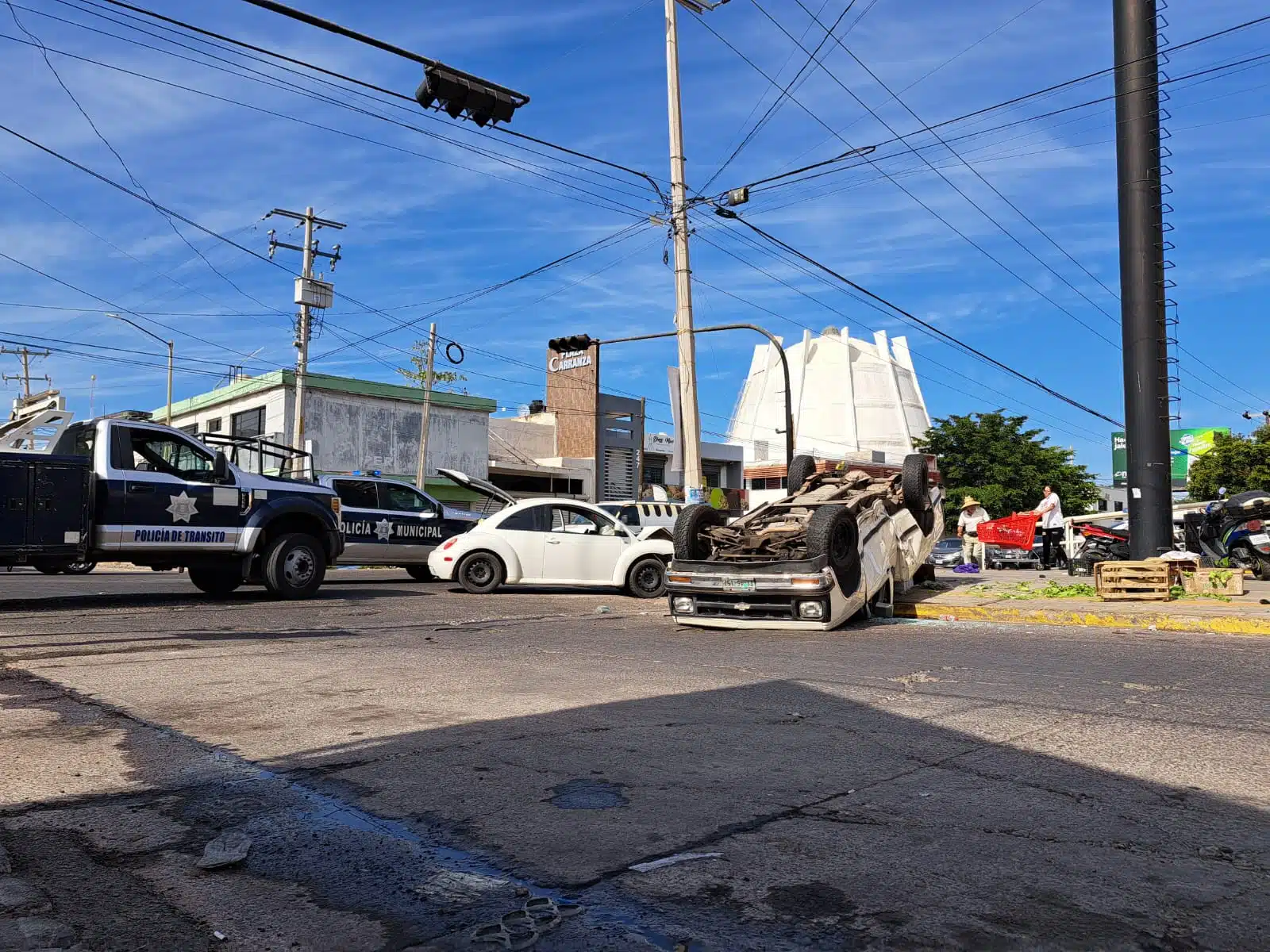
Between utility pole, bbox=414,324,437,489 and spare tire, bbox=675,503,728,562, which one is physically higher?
utility pole, bbox=414,324,437,489

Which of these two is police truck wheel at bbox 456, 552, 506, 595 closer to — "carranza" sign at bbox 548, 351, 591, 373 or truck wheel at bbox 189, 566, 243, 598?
truck wheel at bbox 189, 566, 243, 598

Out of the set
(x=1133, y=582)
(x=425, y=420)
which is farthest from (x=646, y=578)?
(x=425, y=420)

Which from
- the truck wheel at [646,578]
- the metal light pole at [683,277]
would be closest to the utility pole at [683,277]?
the metal light pole at [683,277]

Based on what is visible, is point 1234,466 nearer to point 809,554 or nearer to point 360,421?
→ point 360,421

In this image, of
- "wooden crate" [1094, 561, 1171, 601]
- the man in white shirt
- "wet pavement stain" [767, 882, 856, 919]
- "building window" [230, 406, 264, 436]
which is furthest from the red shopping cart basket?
"building window" [230, 406, 264, 436]

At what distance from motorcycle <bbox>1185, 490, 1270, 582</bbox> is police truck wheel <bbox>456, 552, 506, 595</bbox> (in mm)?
11878

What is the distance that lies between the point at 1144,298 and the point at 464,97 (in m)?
10.2

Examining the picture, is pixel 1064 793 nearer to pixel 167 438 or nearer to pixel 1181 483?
pixel 167 438

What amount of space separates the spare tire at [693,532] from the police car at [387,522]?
25.8ft

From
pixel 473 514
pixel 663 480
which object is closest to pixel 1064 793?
pixel 473 514

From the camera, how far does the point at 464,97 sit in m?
11.4

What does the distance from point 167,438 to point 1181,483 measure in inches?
3485

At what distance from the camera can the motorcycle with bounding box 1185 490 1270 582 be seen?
15836mm

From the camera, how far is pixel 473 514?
20609 millimetres
